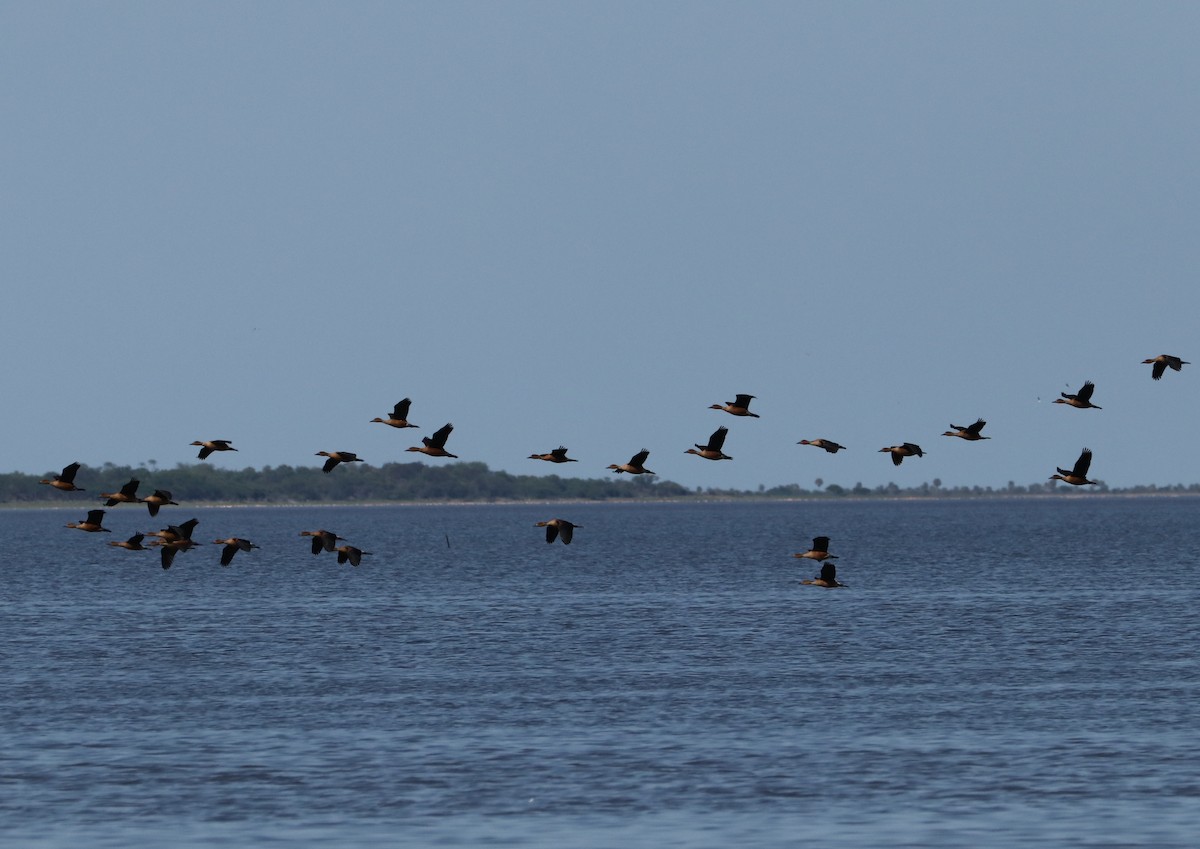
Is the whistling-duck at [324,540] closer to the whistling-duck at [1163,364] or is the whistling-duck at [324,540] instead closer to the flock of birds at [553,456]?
the flock of birds at [553,456]

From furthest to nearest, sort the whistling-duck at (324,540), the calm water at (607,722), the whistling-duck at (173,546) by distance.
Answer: the whistling-duck at (324,540)
the whistling-duck at (173,546)
the calm water at (607,722)

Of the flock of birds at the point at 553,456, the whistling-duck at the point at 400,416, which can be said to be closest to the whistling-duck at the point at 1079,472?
the flock of birds at the point at 553,456

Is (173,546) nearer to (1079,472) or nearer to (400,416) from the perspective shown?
(400,416)

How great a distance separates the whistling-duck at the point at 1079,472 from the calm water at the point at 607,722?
5.91m

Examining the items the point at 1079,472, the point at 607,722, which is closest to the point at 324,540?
the point at 607,722

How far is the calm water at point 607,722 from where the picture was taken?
34062 mm

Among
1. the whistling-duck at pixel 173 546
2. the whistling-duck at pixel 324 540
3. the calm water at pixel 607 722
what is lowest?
the calm water at pixel 607 722

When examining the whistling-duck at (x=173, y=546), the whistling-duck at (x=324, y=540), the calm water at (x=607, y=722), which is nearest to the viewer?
the calm water at (x=607, y=722)

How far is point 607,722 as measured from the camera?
150ft

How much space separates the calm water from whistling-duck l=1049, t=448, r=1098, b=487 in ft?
19.4

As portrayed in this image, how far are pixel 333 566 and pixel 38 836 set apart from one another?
347ft

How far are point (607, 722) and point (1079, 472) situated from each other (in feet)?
45.3

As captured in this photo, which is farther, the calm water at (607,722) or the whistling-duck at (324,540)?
the whistling-duck at (324,540)

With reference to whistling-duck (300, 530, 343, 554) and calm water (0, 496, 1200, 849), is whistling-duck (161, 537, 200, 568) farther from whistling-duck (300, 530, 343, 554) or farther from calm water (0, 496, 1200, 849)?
calm water (0, 496, 1200, 849)
